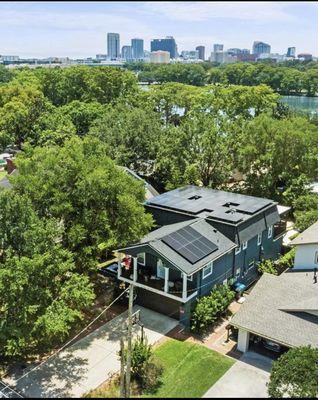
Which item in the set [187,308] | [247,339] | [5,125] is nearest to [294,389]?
[247,339]

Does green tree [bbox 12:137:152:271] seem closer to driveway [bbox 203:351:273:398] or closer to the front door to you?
the front door

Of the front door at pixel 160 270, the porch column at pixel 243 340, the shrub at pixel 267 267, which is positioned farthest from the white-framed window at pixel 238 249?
the porch column at pixel 243 340

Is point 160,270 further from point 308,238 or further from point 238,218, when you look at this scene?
point 308,238

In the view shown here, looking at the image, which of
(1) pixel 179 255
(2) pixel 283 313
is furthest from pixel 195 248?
(2) pixel 283 313

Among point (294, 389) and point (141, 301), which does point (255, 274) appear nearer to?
point (141, 301)

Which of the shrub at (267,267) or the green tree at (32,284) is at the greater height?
the green tree at (32,284)

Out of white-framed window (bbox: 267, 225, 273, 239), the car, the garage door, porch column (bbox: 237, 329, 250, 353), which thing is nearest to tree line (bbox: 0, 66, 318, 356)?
the garage door

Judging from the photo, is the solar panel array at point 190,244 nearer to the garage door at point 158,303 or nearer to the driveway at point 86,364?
the garage door at point 158,303
